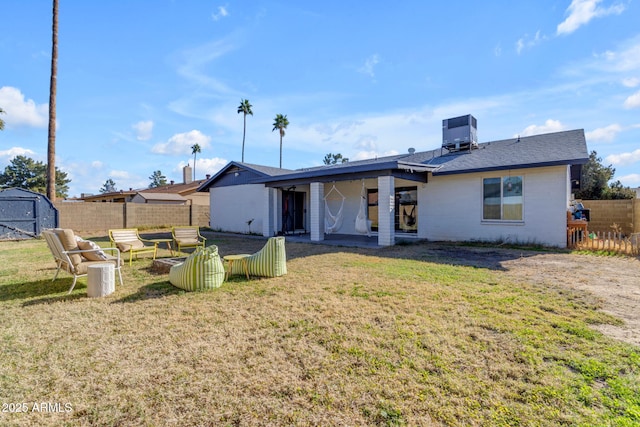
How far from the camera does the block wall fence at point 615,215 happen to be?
11406 millimetres

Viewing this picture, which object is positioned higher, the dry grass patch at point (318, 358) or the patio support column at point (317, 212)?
the patio support column at point (317, 212)

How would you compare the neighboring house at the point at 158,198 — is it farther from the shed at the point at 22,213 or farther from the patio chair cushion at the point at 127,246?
the patio chair cushion at the point at 127,246

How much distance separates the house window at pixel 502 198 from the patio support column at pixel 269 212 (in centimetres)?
809

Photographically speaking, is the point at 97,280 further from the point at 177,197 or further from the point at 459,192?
the point at 177,197

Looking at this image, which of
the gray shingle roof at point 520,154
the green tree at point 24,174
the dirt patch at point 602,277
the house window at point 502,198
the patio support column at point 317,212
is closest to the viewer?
the dirt patch at point 602,277

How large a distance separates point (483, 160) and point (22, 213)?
59.0 ft

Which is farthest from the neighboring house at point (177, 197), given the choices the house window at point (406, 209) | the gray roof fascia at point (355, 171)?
the house window at point (406, 209)

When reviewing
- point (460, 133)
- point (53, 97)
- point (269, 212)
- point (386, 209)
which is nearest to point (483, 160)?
point (460, 133)

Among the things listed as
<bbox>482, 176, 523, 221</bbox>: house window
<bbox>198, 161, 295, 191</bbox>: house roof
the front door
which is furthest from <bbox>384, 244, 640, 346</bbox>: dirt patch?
<bbox>198, 161, 295, 191</bbox>: house roof

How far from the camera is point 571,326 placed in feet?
11.4

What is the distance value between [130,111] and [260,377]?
532 inches

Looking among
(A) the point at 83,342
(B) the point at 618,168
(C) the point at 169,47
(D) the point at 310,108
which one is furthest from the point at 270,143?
(A) the point at 83,342

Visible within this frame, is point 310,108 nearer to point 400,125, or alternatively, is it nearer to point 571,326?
point 400,125

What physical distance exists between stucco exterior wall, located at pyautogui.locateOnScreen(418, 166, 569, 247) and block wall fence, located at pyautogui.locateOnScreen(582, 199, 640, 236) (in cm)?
391
